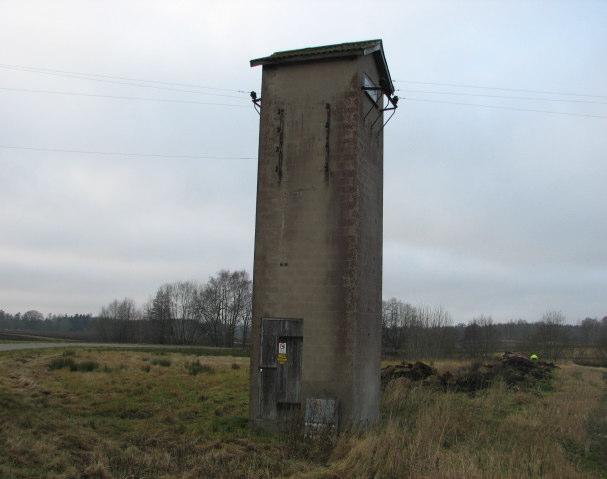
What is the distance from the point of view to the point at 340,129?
12570 mm

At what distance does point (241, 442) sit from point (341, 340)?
9.51 ft

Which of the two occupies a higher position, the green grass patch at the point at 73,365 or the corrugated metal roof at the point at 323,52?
the corrugated metal roof at the point at 323,52

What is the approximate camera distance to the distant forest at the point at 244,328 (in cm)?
5269

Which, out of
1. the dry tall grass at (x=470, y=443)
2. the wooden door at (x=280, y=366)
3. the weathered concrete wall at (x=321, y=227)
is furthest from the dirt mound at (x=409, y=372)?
the wooden door at (x=280, y=366)

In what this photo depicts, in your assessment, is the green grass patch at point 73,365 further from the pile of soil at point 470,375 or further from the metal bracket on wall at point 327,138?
the metal bracket on wall at point 327,138

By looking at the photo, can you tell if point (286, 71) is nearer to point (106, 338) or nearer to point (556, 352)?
point (556, 352)

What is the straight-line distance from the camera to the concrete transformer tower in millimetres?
11914

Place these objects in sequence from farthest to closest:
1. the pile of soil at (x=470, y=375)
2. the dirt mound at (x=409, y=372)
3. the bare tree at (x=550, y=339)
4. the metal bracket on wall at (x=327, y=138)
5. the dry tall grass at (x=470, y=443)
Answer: the bare tree at (x=550, y=339) → the dirt mound at (x=409, y=372) → the pile of soil at (x=470, y=375) → the metal bracket on wall at (x=327, y=138) → the dry tall grass at (x=470, y=443)

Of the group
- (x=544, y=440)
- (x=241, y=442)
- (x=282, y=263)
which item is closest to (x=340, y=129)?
(x=282, y=263)

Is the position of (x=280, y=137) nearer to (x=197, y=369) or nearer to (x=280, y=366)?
(x=280, y=366)

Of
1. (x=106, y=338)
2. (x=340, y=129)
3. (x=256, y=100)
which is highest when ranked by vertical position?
(x=256, y=100)

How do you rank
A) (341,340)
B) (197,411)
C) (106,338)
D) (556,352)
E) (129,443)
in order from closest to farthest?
(129,443) → (341,340) → (197,411) → (556,352) → (106,338)

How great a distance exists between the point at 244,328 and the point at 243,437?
85.0 meters

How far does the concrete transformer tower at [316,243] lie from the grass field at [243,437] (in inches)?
40.3
